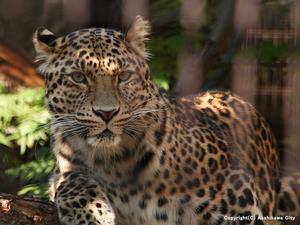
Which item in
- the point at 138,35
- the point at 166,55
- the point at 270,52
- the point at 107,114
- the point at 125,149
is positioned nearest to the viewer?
the point at 107,114

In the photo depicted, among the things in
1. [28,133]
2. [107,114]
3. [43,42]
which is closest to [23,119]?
[28,133]

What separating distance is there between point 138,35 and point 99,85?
2.13 feet

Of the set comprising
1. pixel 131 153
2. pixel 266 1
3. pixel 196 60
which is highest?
pixel 266 1

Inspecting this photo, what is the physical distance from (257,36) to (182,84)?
923 millimetres

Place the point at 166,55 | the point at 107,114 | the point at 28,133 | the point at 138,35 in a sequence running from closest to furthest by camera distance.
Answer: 1. the point at 107,114
2. the point at 138,35
3. the point at 28,133
4. the point at 166,55

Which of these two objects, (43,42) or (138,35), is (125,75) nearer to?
(138,35)

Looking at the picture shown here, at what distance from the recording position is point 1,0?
9641 millimetres

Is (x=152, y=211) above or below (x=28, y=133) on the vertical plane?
below

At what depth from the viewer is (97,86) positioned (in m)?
5.91

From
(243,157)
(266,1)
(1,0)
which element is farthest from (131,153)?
(1,0)

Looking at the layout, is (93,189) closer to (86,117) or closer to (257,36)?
(86,117)

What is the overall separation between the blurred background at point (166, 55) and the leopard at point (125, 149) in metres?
0.84

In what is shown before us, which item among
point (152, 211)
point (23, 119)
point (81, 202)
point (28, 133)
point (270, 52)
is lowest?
point (152, 211)

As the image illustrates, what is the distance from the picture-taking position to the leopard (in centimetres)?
583
